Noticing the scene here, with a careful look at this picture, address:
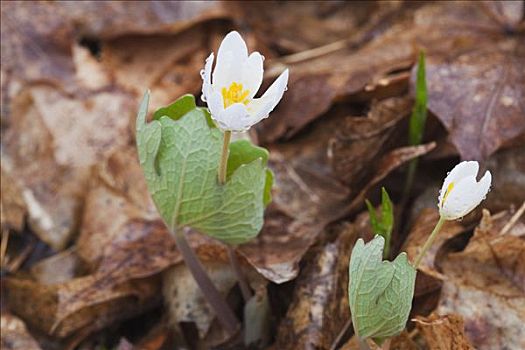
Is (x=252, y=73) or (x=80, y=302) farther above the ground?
(x=252, y=73)

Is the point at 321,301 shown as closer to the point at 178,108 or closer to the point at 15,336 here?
the point at 178,108

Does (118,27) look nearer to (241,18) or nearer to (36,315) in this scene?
(241,18)

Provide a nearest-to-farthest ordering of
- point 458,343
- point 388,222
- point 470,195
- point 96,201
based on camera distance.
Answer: point 470,195
point 458,343
point 388,222
point 96,201

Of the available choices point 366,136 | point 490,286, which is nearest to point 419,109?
point 366,136

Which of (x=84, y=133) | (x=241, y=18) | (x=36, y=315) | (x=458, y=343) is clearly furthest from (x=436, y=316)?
(x=241, y=18)

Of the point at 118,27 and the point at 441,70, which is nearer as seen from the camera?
the point at 441,70

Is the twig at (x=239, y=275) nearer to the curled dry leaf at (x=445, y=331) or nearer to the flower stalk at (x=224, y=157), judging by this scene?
the flower stalk at (x=224, y=157)
